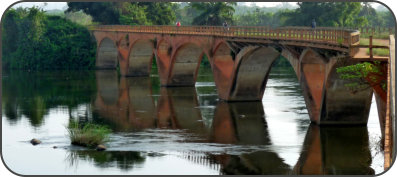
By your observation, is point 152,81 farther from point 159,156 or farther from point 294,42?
point 159,156

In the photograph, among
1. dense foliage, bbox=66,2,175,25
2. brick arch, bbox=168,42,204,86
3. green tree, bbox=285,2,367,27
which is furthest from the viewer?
dense foliage, bbox=66,2,175,25

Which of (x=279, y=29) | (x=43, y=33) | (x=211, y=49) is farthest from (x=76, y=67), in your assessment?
(x=279, y=29)

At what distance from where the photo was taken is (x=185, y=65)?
278ft

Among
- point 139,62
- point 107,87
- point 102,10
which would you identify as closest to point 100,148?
point 107,87

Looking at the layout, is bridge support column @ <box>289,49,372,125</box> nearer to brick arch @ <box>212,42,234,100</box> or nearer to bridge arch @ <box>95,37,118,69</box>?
brick arch @ <box>212,42,234,100</box>

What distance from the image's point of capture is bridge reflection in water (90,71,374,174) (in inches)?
1575

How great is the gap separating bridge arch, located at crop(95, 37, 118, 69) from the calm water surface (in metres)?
40.5

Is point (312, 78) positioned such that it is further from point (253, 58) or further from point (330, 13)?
point (330, 13)

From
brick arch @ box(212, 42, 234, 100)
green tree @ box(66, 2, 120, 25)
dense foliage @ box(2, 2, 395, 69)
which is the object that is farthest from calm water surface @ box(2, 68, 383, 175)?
green tree @ box(66, 2, 120, 25)

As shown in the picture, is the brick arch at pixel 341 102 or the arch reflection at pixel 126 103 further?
the arch reflection at pixel 126 103

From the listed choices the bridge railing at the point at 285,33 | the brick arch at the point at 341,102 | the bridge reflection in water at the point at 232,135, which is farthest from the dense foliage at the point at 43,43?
the brick arch at the point at 341,102

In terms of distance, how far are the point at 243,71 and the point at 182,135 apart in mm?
16970

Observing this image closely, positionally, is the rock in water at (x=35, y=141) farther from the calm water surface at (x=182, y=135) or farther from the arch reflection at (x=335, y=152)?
the arch reflection at (x=335, y=152)

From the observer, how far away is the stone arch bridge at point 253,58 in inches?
1965
